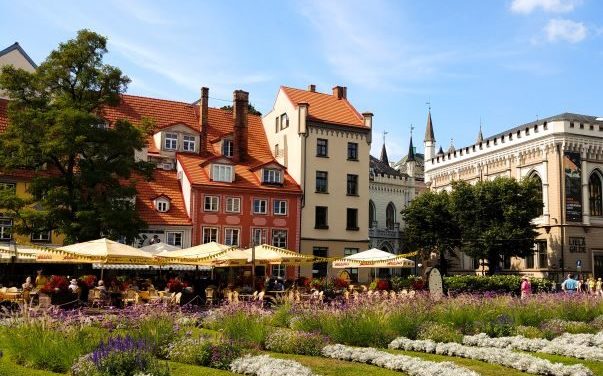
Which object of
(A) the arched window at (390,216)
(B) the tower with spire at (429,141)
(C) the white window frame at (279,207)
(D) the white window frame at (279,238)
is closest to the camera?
(D) the white window frame at (279,238)

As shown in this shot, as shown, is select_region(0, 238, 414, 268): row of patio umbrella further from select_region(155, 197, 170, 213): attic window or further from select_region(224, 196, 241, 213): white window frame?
select_region(224, 196, 241, 213): white window frame

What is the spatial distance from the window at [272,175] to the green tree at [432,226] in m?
15.0

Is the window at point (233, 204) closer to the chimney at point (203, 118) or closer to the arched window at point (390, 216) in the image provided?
the chimney at point (203, 118)

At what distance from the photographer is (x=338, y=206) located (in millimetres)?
48781

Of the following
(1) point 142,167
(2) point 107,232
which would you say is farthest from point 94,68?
(2) point 107,232

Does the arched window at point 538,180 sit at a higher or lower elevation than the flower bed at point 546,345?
higher

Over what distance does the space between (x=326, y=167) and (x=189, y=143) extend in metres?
9.87

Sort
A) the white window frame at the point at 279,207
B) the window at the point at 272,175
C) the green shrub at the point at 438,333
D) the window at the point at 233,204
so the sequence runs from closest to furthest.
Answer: the green shrub at the point at 438,333 < the window at the point at 233,204 < the white window frame at the point at 279,207 < the window at the point at 272,175

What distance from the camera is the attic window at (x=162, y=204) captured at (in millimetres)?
43062

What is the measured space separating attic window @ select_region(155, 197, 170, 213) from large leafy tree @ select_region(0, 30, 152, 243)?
328 inches

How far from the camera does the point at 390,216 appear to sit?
6625cm

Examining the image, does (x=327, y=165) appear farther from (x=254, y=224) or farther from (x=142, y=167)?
(x=142, y=167)

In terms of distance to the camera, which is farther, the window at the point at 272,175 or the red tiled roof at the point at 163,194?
the window at the point at 272,175

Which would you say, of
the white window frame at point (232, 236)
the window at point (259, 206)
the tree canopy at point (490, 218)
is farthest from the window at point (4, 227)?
the tree canopy at point (490, 218)
